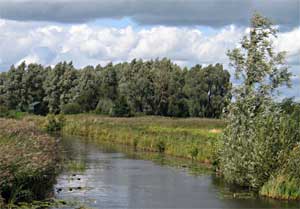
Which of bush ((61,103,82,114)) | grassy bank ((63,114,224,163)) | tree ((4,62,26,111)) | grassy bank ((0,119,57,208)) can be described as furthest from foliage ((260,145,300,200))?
tree ((4,62,26,111))

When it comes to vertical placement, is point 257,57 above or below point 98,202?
above

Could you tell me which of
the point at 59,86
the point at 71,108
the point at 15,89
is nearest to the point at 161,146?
the point at 71,108

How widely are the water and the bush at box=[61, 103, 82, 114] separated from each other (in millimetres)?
44542

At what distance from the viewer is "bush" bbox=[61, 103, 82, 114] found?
80.3m

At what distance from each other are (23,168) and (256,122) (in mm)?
10982

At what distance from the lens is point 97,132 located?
56.3m

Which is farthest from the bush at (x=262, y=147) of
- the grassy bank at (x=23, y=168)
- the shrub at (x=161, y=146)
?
the shrub at (x=161, y=146)

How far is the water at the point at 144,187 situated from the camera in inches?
864

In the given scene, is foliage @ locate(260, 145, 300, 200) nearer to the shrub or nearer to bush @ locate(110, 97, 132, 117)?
the shrub

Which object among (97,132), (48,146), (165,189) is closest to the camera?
(48,146)

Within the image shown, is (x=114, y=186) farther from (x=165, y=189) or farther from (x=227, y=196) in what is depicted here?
(x=227, y=196)

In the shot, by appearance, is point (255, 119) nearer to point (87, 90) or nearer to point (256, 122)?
point (256, 122)

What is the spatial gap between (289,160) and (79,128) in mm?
39953

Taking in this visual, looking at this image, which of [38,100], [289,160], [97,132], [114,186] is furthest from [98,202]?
[38,100]
